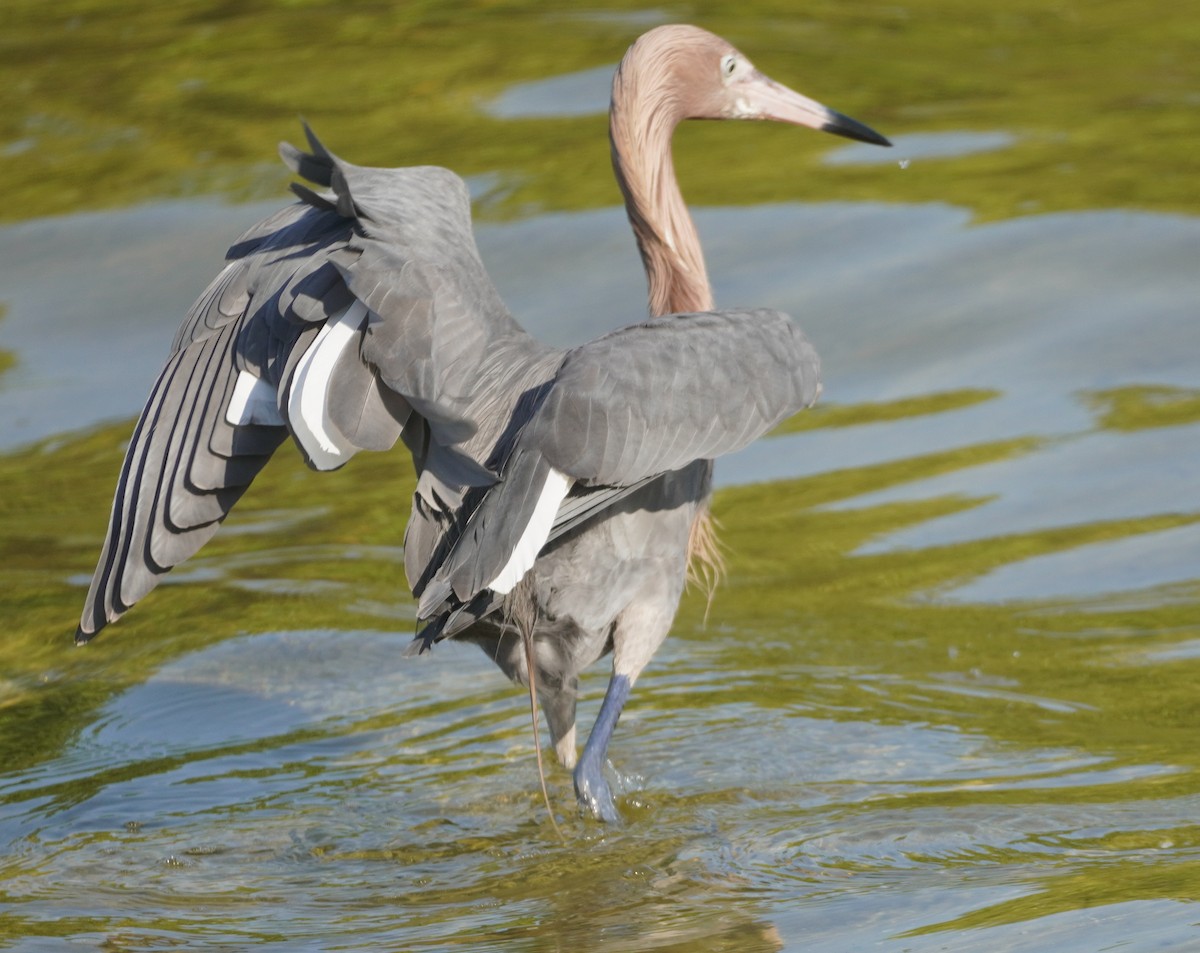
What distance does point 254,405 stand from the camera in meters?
5.28

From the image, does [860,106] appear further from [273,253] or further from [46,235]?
[273,253]

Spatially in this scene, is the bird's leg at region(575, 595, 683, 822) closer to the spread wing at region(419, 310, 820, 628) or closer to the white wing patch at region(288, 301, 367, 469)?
the spread wing at region(419, 310, 820, 628)

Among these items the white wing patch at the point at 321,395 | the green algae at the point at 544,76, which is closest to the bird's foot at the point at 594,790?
the white wing patch at the point at 321,395

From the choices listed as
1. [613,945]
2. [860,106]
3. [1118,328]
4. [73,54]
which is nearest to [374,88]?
[73,54]

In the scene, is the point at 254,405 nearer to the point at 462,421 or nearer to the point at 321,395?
the point at 321,395

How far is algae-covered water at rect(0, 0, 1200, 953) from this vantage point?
16.8ft

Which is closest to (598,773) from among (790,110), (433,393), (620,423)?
(620,423)

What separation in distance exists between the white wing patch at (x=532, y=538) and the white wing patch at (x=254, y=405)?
835mm

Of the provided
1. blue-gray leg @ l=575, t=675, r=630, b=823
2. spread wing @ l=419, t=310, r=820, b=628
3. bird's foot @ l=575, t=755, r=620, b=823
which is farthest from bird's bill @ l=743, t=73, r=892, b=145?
bird's foot @ l=575, t=755, r=620, b=823

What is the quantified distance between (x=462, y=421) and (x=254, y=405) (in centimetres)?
73

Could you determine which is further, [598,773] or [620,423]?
[598,773]

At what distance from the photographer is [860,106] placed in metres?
12.1

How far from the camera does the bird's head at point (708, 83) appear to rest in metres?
6.42

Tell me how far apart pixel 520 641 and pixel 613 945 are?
120 centimetres
